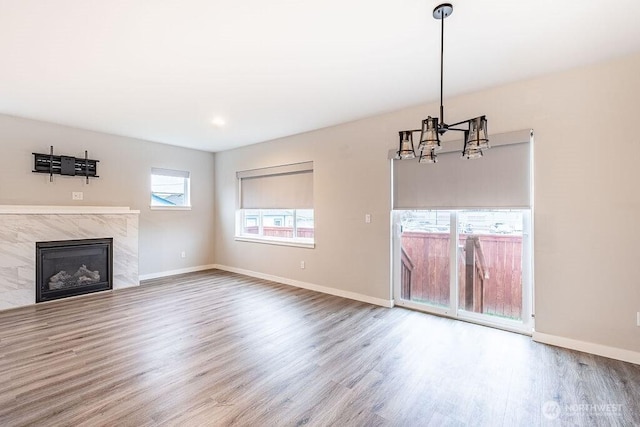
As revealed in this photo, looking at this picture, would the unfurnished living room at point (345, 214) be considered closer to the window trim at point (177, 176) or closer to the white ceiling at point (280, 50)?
the white ceiling at point (280, 50)

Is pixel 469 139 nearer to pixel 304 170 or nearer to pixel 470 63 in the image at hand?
pixel 470 63

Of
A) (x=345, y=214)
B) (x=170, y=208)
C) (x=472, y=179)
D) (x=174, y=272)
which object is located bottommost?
(x=174, y=272)

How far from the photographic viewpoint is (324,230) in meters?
4.75

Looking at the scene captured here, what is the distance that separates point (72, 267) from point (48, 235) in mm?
566

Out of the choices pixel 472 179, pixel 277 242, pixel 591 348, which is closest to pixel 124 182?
pixel 277 242

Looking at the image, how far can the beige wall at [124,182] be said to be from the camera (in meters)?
4.22

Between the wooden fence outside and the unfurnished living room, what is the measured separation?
0.9 inches

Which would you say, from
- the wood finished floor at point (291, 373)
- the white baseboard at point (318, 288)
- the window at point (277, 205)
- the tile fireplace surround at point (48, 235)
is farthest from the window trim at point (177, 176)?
the wood finished floor at point (291, 373)

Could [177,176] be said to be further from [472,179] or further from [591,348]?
[591,348]

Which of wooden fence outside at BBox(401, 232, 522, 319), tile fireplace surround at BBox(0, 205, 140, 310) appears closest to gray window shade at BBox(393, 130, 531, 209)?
wooden fence outside at BBox(401, 232, 522, 319)

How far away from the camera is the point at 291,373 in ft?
7.81

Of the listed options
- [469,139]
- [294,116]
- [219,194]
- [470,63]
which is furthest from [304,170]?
[469,139]

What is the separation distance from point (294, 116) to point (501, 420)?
3.78 meters

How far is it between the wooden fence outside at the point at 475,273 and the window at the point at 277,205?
5.69 ft
